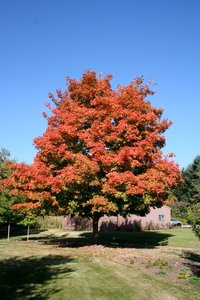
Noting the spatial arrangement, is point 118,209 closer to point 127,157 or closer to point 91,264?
point 127,157

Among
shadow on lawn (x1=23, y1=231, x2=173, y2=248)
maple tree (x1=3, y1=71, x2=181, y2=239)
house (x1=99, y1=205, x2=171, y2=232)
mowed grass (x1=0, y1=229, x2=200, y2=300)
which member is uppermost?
maple tree (x1=3, y1=71, x2=181, y2=239)

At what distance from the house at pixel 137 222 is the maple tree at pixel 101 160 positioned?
778 inches

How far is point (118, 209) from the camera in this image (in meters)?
22.3

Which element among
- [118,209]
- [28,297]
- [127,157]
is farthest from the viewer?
[118,209]

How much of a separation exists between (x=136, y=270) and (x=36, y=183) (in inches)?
352

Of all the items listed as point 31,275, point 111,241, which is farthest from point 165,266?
point 111,241

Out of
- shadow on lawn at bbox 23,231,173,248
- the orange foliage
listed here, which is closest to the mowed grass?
the orange foliage

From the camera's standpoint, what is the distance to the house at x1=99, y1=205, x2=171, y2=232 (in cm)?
4597

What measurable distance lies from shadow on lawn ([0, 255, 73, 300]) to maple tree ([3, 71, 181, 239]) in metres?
4.34

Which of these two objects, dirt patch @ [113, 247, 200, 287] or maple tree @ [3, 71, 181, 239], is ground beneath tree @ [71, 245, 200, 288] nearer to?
dirt patch @ [113, 247, 200, 287]

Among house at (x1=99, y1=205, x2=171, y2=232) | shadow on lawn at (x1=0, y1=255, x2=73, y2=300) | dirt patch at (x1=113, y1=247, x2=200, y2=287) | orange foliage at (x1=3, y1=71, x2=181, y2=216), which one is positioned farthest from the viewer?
house at (x1=99, y1=205, x2=171, y2=232)

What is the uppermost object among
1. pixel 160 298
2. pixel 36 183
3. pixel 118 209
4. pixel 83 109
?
pixel 83 109

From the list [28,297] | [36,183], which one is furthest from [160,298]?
[36,183]

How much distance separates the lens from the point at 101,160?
2114 cm
